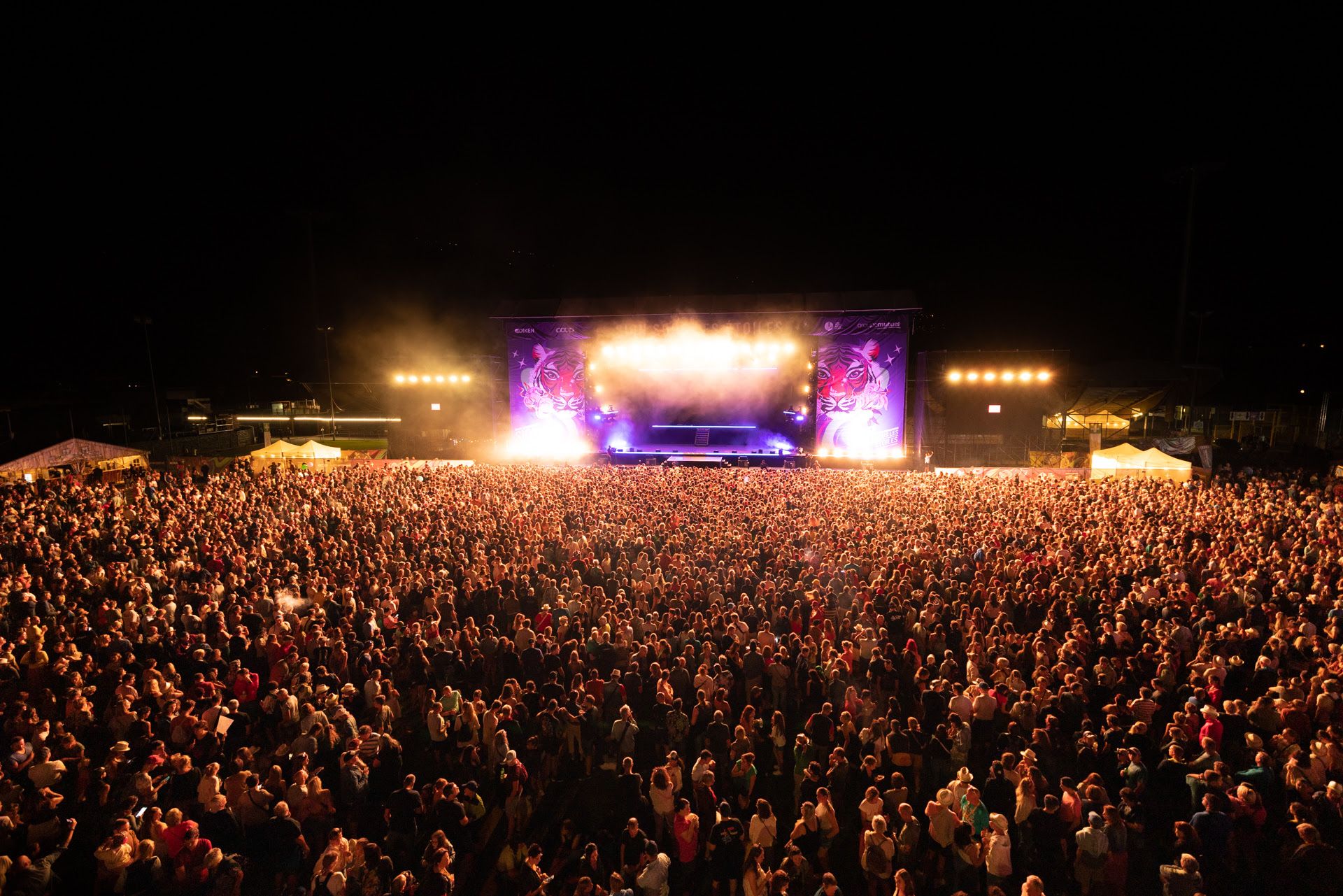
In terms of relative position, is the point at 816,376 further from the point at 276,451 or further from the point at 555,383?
the point at 276,451

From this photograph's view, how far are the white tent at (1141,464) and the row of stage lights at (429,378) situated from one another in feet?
83.6

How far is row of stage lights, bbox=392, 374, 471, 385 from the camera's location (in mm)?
30281

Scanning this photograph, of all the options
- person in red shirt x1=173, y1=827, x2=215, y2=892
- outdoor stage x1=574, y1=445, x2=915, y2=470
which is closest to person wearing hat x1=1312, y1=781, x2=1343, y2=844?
person in red shirt x1=173, y1=827, x2=215, y2=892

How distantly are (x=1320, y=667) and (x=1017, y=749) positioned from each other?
3852mm

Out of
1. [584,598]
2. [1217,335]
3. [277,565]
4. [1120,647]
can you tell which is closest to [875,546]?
[1120,647]

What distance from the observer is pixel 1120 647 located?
8.09 meters

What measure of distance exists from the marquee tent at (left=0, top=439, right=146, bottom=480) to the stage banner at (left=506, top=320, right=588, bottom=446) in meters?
14.0

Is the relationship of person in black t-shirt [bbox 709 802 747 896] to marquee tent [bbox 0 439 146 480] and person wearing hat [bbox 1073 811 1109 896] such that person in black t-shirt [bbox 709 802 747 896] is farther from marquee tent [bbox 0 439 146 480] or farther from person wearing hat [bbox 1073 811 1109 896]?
marquee tent [bbox 0 439 146 480]

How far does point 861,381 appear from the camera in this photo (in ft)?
90.2

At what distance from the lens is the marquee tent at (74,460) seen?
61.8ft

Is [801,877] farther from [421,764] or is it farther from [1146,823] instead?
[421,764]

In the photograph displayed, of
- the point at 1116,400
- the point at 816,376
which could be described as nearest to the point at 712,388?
the point at 816,376

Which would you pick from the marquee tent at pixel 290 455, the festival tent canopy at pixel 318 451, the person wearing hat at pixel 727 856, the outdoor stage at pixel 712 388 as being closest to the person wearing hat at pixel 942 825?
the person wearing hat at pixel 727 856

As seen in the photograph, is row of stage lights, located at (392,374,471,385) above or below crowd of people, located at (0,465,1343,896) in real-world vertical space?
above
